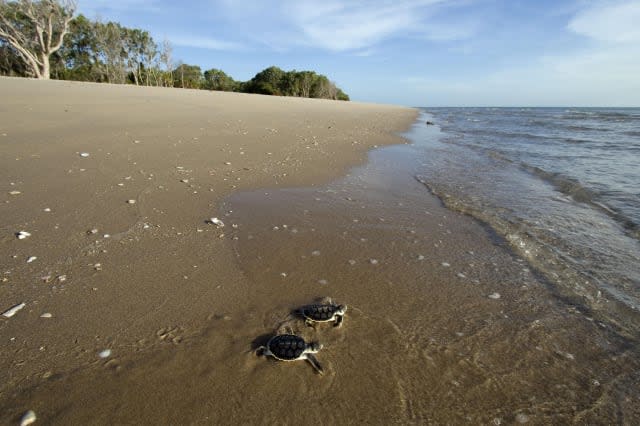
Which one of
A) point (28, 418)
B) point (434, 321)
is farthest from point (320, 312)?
point (28, 418)

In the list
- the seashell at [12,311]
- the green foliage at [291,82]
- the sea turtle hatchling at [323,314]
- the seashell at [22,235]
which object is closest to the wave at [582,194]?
the sea turtle hatchling at [323,314]

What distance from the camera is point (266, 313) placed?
257cm

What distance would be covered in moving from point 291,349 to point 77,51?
2385 inches

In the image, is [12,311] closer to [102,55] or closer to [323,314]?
[323,314]

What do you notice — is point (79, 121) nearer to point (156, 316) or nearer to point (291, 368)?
point (156, 316)

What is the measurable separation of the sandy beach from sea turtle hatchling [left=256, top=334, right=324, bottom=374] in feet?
0.18

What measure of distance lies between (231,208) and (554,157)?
1064cm

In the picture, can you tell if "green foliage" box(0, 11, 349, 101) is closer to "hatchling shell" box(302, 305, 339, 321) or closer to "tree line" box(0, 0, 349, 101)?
"tree line" box(0, 0, 349, 101)

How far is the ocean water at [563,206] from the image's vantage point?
3354mm

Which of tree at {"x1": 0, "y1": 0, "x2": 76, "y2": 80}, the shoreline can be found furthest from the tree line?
the shoreline

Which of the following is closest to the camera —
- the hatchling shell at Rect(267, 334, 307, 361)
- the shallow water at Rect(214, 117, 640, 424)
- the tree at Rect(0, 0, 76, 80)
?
the shallow water at Rect(214, 117, 640, 424)

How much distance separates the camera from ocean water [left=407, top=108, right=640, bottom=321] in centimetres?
335

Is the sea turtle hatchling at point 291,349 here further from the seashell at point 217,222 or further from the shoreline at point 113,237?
the seashell at point 217,222

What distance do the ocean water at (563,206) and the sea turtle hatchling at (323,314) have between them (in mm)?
2231
